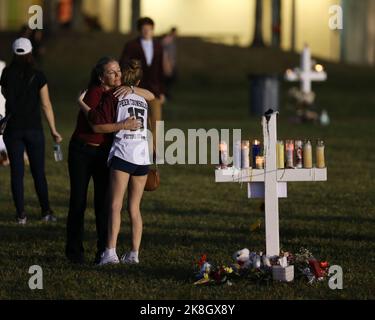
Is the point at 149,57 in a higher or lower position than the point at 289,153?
higher

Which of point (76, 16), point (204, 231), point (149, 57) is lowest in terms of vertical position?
point (204, 231)

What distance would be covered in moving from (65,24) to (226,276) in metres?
45.4

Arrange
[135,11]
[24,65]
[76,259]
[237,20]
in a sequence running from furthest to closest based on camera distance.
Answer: [237,20] < [135,11] < [24,65] < [76,259]

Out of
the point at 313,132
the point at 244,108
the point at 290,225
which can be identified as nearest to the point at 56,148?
the point at 290,225

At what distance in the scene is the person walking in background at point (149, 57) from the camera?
64.2 ft

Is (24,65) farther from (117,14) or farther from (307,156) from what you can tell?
(117,14)

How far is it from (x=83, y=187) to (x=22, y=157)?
2826mm

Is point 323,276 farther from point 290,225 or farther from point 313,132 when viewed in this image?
point 313,132

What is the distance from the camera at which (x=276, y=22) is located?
59.8m

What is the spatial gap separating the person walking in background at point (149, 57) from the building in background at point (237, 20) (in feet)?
145

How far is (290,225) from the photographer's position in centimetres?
1468

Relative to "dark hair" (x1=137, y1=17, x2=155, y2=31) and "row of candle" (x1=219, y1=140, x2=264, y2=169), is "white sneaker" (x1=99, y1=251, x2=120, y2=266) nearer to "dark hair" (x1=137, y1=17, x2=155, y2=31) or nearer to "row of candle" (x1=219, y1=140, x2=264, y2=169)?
"row of candle" (x1=219, y1=140, x2=264, y2=169)

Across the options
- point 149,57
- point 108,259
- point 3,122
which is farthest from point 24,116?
point 149,57

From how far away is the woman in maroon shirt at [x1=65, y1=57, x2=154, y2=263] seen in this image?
11914 millimetres
